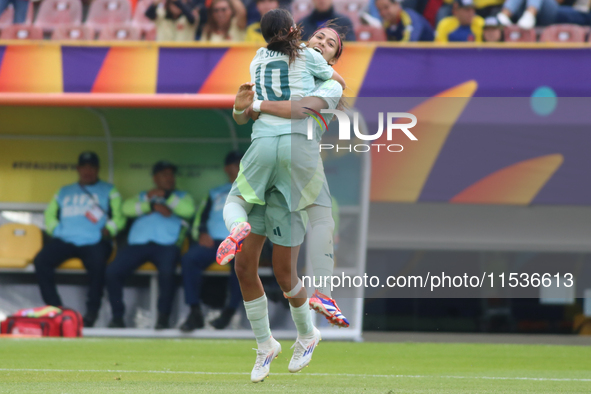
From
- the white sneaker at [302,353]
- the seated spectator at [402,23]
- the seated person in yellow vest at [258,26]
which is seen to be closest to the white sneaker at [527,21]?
the seated spectator at [402,23]

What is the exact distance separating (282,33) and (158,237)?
4507 millimetres

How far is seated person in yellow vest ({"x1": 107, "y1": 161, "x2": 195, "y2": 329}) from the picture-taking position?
25.6ft

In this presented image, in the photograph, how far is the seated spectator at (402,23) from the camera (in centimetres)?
890

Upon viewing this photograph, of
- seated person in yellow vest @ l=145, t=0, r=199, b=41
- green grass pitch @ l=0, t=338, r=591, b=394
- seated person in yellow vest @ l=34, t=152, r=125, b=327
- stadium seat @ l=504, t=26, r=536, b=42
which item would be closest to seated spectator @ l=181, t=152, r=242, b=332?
green grass pitch @ l=0, t=338, r=591, b=394

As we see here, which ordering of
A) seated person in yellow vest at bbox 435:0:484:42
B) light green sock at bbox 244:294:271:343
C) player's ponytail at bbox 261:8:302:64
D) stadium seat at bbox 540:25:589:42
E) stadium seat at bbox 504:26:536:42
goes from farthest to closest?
seated person in yellow vest at bbox 435:0:484:42
stadium seat at bbox 504:26:536:42
stadium seat at bbox 540:25:589:42
light green sock at bbox 244:294:271:343
player's ponytail at bbox 261:8:302:64

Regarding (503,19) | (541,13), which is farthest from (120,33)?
(541,13)

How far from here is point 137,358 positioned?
5590 mm

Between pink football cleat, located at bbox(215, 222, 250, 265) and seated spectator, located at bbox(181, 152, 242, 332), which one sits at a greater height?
pink football cleat, located at bbox(215, 222, 250, 265)

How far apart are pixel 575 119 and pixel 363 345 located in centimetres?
307

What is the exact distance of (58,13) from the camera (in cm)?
962

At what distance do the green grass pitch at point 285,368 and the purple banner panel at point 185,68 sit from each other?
2.60m

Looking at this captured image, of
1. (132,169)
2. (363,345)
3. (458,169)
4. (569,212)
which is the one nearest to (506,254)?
(569,212)

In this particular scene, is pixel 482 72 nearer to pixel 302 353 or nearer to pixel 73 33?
pixel 73 33

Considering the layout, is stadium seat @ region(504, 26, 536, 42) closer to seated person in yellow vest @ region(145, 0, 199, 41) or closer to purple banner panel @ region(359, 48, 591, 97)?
purple banner panel @ region(359, 48, 591, 97)
